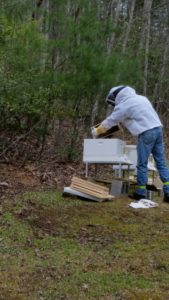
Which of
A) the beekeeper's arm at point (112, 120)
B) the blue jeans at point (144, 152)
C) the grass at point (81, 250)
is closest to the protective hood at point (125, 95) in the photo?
the beekeeper's arm at point (112, 120)

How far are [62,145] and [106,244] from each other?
5.38 meters

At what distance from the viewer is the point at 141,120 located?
719 cm

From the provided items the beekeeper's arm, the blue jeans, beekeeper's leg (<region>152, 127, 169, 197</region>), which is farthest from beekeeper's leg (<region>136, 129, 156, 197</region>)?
the beekeeper's arm

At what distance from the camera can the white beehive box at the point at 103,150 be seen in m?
7.12

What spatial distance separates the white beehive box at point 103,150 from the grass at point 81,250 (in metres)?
0.64

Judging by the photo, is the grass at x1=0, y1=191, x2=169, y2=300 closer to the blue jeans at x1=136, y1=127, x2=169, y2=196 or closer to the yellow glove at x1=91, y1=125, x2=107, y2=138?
the blue jeans at x1=136, y1=127, x2=169, y2=196

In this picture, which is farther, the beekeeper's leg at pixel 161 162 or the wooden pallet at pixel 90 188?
the beekeeper's leg at pixel 161 162

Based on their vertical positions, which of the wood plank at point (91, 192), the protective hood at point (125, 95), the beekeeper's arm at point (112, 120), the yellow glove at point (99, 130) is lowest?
the wood plank at point (91, 192)

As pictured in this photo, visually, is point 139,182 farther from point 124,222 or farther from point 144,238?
point 144,238

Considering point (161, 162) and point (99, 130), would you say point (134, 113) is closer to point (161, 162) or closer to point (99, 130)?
point (99, 130)

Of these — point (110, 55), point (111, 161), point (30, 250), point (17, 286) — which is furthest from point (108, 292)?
point (110, 55)

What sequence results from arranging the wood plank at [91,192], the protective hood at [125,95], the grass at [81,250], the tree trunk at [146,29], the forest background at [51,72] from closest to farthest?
the grass at [81,250] → the wood plank at [91,192] → the protective hood at [125,95] → the forest background at [51,72] → the tree trunk at [146,29]

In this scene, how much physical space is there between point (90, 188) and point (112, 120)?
1001 millimetres

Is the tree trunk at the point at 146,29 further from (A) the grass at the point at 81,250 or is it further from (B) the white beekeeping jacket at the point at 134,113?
(A) the grass at the point at 81,250
